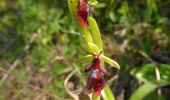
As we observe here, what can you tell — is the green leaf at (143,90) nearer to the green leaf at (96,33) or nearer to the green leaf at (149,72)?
the green leaf at (149,72)

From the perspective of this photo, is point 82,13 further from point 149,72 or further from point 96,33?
point 149,72

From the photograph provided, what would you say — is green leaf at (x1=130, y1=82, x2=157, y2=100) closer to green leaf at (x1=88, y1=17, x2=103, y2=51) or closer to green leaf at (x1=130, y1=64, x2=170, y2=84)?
green leaf at (x1=130, y1=64, x2=170, y2=84)

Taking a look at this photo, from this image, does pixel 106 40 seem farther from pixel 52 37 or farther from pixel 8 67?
pixel 8 67

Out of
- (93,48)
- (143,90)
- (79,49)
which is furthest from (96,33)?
(79,49)

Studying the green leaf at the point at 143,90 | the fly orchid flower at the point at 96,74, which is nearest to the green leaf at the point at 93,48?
the fly orchid flower at the point at 96,74

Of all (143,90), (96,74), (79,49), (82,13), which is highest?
(82,13)

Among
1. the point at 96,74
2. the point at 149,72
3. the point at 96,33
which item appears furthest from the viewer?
the point at 149,72

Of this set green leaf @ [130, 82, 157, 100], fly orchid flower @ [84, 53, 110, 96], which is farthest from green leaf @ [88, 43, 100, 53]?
green leaf @ [130, 82, 157, 100]
